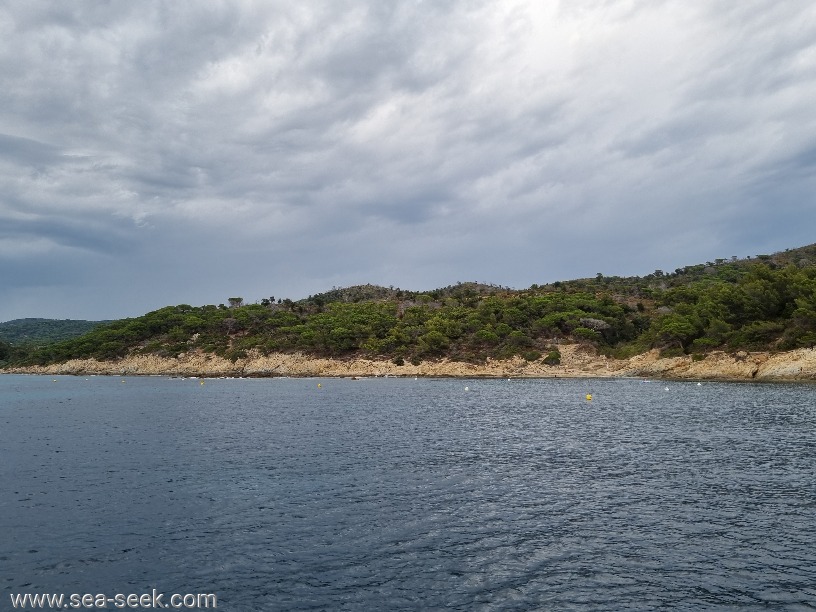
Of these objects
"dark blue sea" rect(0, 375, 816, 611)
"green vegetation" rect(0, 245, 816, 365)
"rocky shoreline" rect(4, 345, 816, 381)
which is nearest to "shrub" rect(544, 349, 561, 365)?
"green vegetation" rect(0, 245, 816, 365)

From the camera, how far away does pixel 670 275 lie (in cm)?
19175

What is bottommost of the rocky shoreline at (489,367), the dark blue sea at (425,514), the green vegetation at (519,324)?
the dark blue sea at (425,514)

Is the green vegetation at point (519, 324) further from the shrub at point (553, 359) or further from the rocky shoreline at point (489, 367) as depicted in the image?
the rocky shoreline at point (489, 367)

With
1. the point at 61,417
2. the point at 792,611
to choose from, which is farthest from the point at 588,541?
the point at 61,417

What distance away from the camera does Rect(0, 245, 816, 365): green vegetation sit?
90375 mm

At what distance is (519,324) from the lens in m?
129

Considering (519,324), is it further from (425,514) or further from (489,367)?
(425,514)

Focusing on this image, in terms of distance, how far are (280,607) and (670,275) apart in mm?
198483

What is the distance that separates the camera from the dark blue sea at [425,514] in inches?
607

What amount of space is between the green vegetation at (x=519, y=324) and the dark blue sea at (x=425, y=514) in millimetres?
51395

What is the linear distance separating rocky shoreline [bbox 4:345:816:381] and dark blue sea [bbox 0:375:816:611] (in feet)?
143

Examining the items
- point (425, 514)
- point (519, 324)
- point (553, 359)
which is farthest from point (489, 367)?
point (425, 514)

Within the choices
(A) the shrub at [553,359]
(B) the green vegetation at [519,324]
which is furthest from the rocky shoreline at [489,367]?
(B) the green vegetation at [519,324]

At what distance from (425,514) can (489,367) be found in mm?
97449
